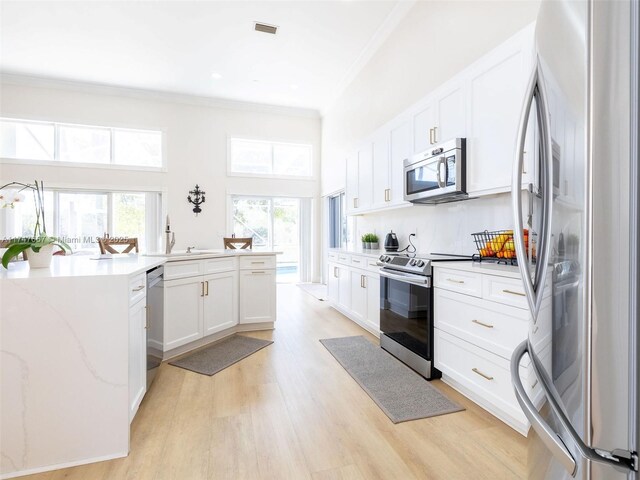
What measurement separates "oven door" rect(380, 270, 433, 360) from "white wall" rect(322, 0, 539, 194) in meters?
1.99

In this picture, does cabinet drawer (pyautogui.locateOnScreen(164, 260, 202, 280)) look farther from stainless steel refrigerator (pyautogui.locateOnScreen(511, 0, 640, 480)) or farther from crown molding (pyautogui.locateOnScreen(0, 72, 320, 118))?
crown molding (pyautogui.locateOnScreen(0, 72, 320, 118))

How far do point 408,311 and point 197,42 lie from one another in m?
4.58

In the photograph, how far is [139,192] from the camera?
6145 millimetres

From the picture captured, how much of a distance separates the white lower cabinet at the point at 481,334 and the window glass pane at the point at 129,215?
580cm

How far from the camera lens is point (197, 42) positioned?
4.52m

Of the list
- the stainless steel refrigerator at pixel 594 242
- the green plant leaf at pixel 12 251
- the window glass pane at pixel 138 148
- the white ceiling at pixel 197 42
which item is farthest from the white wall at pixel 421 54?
the window glass pane at pixel 138 148

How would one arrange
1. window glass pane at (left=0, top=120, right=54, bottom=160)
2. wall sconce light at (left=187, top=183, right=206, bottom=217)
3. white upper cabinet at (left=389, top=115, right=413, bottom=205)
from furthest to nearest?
1. wall sconce light at (left=187, top=183, right=206, bottom=217)
2. window glass pane at (left=0, top=120, right=54, bottom=160)
3. white upper cabinet at (left=389, top=115, right=413, bottom=205)

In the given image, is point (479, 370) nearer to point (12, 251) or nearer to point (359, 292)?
point (359, 292)

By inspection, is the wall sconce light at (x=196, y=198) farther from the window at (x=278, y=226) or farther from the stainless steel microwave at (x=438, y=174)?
the stainless steel microwave at (x=438, y=174)

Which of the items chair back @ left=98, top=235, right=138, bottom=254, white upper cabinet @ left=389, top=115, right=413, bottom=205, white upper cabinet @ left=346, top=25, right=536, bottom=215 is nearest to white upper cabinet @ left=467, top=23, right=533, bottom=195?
white upper cabinet @ left=346, top=25, right=536, bottom=215

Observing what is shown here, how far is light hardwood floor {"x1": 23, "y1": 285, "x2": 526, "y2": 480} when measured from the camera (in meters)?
1.52

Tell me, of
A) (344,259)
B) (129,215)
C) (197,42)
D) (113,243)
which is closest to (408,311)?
(344,259)

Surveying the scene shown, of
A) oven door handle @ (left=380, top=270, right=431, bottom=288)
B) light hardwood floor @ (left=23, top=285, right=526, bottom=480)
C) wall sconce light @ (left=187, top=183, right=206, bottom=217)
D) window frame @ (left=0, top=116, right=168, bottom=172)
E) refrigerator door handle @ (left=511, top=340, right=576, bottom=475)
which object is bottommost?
light hardwood floor @ (left=23, top=285, right=526, bottom=480)

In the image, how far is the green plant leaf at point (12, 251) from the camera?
1.62 m
